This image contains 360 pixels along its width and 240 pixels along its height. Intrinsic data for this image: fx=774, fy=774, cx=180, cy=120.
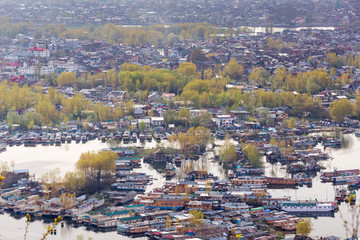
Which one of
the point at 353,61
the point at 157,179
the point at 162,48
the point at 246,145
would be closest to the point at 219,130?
the point at 246,145

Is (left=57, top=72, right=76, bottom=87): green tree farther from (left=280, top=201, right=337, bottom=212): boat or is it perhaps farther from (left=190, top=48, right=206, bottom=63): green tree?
(left=280, top=201, right=337, bottom=212): boat

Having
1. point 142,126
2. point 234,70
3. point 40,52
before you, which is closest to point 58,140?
point 142,126

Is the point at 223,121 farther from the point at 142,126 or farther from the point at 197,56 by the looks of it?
the point at 197,56

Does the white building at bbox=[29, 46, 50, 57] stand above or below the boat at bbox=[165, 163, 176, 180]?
above

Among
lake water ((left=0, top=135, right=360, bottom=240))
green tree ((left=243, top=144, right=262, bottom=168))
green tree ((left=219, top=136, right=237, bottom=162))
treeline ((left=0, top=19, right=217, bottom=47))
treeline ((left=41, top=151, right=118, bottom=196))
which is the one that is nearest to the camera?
lake water ((left=0, top=135, right=360, bottom=240))

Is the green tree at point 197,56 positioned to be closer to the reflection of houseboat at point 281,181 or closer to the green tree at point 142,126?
the green tree at point 142,126

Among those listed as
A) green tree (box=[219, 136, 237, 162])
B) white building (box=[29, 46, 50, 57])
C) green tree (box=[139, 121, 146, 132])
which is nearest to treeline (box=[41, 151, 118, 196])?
green tree (box=[219, 136, 237, 162])
